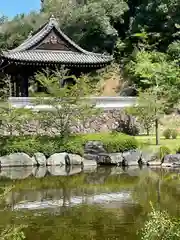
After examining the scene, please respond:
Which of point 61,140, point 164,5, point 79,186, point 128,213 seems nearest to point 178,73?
point 164,5

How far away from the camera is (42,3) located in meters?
60.3

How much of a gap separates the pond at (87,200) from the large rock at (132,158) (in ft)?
3.61

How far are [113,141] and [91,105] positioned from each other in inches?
124

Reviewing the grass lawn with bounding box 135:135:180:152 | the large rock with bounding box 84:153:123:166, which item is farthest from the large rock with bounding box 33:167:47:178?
the grass lawn with bounding box 135:135:180:152

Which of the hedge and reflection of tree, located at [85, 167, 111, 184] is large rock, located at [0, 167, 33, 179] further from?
reflection of tree, located at [85, 167, 111, 184]

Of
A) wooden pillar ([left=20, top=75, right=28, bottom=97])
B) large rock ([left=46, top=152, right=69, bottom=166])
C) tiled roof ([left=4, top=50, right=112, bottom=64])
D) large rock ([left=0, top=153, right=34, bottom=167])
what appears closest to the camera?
large rock ([left=0, top=153, right=34, bottom=167])

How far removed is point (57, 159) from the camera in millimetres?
24797

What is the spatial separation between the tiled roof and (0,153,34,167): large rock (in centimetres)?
888

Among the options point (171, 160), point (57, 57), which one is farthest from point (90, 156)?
point (57, 57)

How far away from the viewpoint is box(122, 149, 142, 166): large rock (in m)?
25.2

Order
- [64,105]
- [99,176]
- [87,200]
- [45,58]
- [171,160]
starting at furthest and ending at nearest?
[45,58] < [64,105] < [171,160] < [99,176] < [87,200]

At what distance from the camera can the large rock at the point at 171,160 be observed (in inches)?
950

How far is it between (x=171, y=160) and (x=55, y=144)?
20.1 feet

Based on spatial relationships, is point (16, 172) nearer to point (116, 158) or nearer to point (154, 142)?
point (116, 158)
